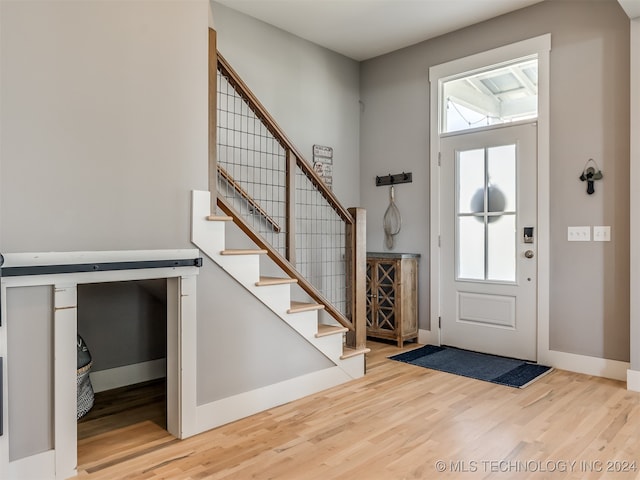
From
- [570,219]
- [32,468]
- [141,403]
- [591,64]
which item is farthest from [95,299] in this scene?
[591,64]

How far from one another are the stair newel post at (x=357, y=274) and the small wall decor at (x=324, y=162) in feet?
4.31

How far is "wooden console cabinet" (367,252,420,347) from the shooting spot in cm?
446

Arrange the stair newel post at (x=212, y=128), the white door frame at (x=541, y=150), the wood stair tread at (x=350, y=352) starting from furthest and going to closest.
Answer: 1. the white door frame at (x=541, y=150)
2. the wood stair tread at (x=350, y=352)
3. the stair newel post at (x=212, y=128)

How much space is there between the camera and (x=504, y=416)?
280 centimetres

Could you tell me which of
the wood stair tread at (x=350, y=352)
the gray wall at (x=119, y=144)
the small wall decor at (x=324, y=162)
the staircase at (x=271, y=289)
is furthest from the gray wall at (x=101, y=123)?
the small wall decor at (x=324, y=162)

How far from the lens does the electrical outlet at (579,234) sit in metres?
3.63

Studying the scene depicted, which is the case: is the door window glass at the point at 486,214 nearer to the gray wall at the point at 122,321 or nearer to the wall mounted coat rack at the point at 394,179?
the wall mounted coat rack at the point at 394,179

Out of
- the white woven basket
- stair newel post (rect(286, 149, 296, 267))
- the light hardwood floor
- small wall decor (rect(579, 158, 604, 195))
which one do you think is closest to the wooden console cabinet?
the light hardwood floor

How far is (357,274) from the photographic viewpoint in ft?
11.7

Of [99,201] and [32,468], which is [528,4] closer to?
[99,201]

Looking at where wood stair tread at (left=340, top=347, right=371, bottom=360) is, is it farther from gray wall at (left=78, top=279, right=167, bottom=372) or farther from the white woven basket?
the white woven basket

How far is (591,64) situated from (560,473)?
3.05 meters

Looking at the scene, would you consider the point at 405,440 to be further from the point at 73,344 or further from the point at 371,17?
the point at 371,17

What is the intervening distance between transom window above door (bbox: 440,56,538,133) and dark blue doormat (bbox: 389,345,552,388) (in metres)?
2.11
